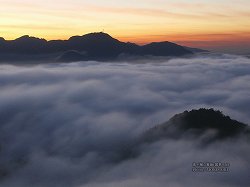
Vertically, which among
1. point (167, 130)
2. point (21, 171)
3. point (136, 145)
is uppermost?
point (167, 130)

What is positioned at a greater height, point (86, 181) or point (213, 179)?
point (213, 179)

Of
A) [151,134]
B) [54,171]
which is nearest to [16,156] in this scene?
[54,171]

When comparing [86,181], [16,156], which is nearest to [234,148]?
[86,181]

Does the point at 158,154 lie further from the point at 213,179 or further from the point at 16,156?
the point at 16,156

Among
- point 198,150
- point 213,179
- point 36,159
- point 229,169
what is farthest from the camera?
point 36,159

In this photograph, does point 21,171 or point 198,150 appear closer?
point 198,150

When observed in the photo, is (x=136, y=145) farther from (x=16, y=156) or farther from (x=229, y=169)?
(x=16, y=156)

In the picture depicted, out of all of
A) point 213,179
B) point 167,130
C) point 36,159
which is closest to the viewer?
point 213,179

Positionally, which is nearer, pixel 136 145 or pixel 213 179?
pixel 213 179

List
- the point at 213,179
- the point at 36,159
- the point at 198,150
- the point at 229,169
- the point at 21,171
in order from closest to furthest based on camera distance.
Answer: the point at 213,179 < the point at 229,169 < the point at 198,150 < the point at 21,171 < the point at 36,159
